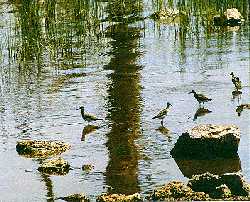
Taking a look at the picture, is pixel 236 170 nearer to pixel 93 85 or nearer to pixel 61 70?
pixel 93 85

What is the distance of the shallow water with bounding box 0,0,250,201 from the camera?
42.1 ft

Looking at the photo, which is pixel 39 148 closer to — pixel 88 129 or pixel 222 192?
pixel 88 129

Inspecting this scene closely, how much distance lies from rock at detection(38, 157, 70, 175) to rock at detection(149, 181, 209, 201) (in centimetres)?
219

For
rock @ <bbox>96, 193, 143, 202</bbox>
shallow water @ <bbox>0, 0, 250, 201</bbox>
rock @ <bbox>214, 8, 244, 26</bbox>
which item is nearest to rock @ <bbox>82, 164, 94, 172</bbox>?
shallow water @ <bbox>0, 0, 250, 201</bbox>

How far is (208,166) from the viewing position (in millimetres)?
13078

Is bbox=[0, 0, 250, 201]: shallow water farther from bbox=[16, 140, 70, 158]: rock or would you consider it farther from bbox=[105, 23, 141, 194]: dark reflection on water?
bbox=[16, 140, 70, 158]: rock

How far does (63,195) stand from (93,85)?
305 inches

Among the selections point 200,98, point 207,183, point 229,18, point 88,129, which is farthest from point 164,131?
point 229,18

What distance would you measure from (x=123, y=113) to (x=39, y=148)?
119 inches

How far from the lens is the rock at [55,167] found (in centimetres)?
1292

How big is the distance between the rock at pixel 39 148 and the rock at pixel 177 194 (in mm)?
3209

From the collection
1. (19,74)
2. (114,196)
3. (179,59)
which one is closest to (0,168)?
(114,196)

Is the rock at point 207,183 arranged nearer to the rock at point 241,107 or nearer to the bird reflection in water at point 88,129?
the bird reflection in water at point 88,129

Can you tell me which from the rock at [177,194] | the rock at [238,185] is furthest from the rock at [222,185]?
the rock at [177,194]
